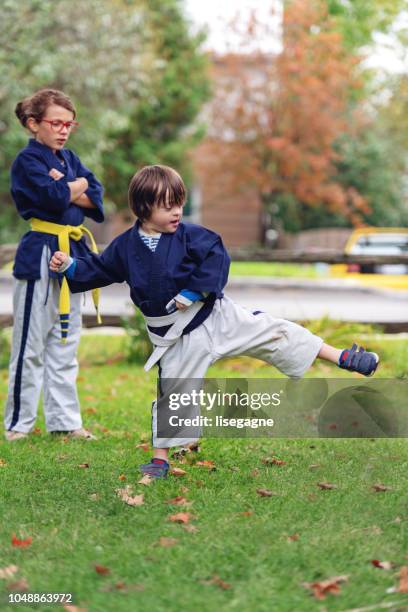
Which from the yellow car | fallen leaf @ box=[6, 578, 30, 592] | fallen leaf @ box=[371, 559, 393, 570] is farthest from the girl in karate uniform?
the yellow car

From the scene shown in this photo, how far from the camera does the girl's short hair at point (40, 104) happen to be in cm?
515

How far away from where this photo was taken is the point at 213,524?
12.3 feet

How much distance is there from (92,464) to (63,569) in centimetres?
155

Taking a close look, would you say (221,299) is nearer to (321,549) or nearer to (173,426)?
(173,426)

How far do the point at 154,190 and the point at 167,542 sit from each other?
5.34 feet

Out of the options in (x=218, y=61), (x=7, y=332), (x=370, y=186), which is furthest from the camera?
(x=370, y=186)

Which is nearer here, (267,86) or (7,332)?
(7,332)

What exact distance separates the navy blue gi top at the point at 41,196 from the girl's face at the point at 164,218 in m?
1.06

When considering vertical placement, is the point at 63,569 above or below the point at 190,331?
below

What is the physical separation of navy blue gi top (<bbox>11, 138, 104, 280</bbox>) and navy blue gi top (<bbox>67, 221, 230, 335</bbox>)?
2.99 feet

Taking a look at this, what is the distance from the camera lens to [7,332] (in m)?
9.70

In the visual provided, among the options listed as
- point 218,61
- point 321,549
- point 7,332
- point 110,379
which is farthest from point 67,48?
point 321,549

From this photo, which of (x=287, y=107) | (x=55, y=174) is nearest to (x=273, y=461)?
(x=55, y=174)

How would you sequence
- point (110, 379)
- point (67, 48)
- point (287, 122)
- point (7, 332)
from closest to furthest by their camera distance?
1. point (110, 379)
2. point (7, 332)
3. point (67, 48)
4. point (287, 122)
